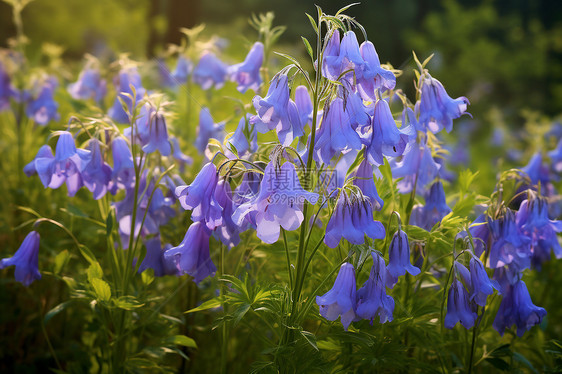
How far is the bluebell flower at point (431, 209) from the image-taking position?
88.0 inches

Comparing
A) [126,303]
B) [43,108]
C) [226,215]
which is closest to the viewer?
[226,215]

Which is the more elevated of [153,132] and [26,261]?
[153,132]

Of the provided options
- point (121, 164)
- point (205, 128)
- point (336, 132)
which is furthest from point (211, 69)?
point (336, 132)

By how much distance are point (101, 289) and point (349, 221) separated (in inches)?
39.9

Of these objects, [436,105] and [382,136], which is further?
[436,105]

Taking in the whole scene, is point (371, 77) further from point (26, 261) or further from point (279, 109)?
point (26, 261)

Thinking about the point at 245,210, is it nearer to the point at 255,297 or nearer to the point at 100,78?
the point at 255,297

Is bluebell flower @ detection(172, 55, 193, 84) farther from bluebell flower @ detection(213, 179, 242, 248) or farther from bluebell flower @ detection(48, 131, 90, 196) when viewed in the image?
bluebell flower @ detection(213, 179, 242, 248)

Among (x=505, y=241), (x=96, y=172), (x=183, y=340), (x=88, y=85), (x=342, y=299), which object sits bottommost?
(x=183, y=340)

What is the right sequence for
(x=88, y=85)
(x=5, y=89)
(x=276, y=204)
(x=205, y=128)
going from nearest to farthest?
(x=276, y=204) → (x=205, y=128) → (x=88, y=85) → (x=5, y=89)

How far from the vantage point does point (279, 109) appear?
1.62 m

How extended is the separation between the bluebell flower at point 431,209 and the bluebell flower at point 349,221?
29.6 inches

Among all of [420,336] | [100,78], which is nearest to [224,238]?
[420,336]

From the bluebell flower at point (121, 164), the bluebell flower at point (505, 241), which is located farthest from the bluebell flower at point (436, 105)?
the bluebell flower at point (121, 164)
